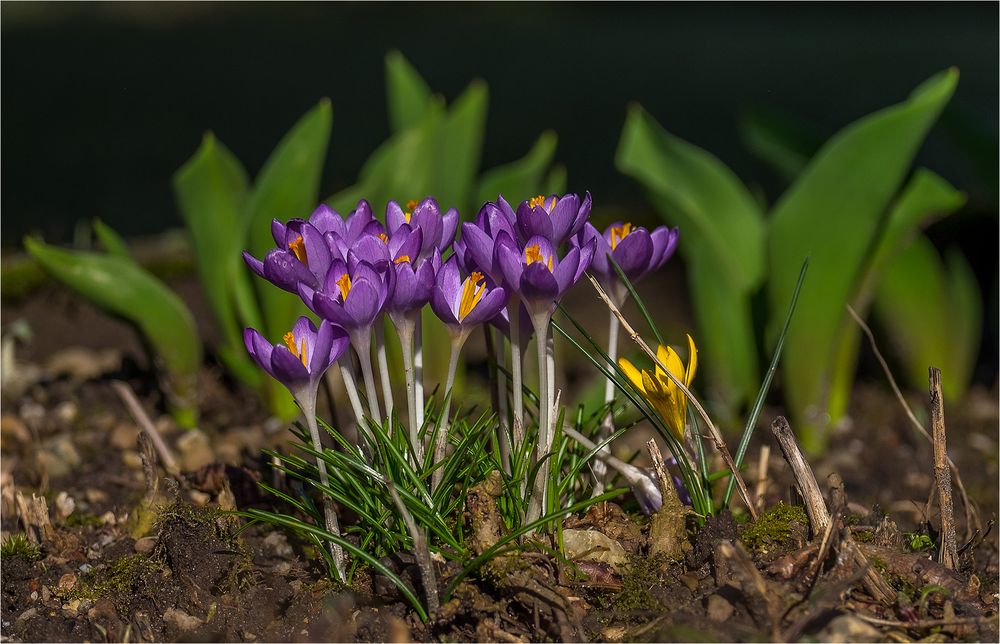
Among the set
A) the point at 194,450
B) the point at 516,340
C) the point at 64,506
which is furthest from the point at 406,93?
the point at 516,340

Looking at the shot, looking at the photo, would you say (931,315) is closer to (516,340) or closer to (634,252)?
(634,252)

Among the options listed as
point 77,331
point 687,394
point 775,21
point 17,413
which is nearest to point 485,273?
point 687,394

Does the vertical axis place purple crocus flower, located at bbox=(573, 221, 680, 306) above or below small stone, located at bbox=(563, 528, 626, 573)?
above

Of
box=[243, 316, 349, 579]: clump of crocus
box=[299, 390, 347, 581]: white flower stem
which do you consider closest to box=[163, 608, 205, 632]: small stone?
box=[299, 390, 347, 581]: white flower stem

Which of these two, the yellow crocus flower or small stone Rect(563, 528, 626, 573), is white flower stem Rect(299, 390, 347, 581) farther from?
the yellow crocus flower

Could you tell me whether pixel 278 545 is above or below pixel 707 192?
below
